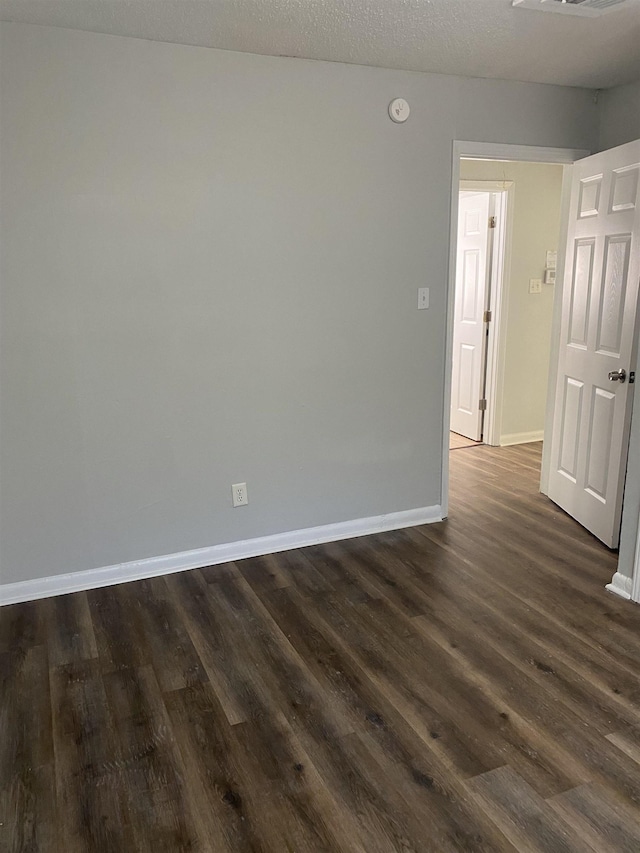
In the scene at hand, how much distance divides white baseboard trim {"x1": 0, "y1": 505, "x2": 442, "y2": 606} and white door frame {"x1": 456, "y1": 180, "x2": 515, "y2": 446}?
1.76m

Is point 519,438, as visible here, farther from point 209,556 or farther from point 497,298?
point 209,556

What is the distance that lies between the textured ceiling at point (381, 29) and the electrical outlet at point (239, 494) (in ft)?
6.55

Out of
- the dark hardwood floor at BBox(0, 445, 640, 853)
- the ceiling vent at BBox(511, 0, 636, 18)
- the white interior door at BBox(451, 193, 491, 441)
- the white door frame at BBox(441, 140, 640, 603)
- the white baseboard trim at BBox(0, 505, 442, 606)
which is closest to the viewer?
the dark hardwood floor at BBox(0, 445, 640, 853)

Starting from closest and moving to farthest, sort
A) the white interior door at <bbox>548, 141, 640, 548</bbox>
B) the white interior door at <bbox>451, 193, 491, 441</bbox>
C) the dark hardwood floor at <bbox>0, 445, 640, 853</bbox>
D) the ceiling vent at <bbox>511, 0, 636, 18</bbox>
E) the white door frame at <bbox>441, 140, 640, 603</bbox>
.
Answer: the dark hardwood floor at <bbox>0, 445, 640, 853</bbox> → the ceiling vent at <bbox>511, 0, 636, 18</bbox> → the white door frame at <bbox>441, 140, 640, 603</bbox> → the white interior door at <bbox>548, 141, 640, 548</bbox> → the white interior door at <bbox>451, 193, 491, 441</bbox>

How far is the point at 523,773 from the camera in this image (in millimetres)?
1897

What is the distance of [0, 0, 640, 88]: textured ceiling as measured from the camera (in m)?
2.38

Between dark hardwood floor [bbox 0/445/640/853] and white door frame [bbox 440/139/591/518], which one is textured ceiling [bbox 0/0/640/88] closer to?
white door frame [bbox 440/139/591/518]

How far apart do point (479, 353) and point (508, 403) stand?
47cm

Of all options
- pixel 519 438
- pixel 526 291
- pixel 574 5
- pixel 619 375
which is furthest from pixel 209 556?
pixel 526 291

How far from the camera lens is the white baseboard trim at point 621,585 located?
2.86m

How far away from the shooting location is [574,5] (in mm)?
2348

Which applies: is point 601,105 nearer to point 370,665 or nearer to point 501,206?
point 501,206

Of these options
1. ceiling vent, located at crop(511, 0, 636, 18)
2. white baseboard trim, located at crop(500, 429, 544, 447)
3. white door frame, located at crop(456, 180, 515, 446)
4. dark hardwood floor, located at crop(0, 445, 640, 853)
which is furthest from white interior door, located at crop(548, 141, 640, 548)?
white baseboard trim, located at crop(500, 429, 544, 447)

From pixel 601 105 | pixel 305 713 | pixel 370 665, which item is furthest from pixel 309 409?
pixel 601 105
